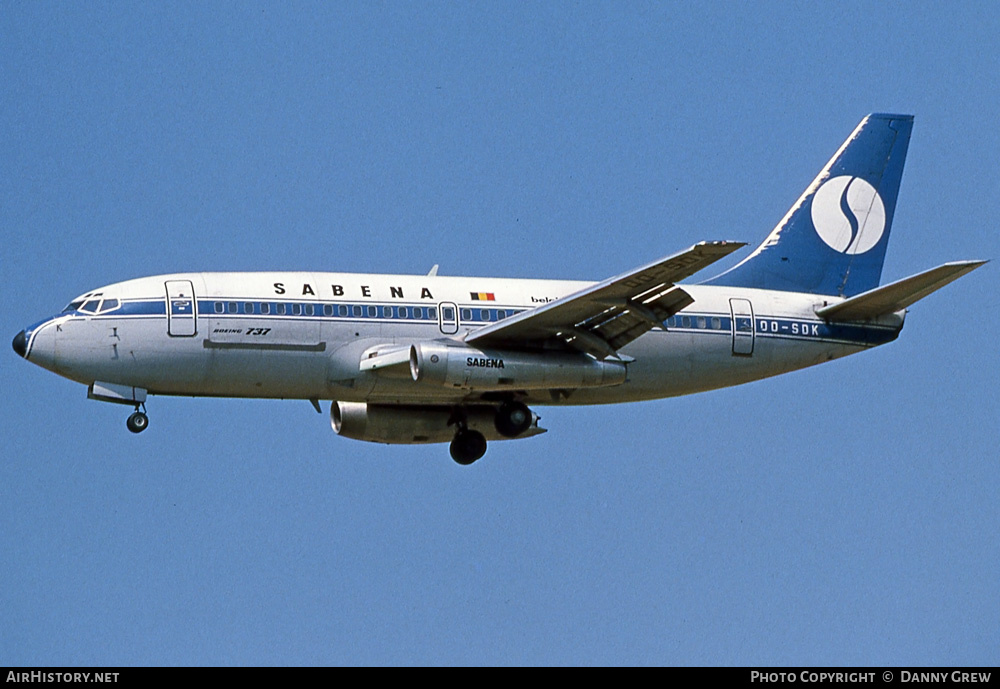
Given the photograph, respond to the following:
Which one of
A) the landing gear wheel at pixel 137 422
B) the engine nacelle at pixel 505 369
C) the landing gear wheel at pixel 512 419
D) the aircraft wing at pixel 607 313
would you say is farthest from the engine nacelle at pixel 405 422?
the landing gear wheel at pixel 137 422

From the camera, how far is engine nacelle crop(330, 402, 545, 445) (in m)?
44.7

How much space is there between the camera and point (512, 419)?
4372 cm

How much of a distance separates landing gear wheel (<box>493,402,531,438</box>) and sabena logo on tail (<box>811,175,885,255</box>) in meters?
10.1

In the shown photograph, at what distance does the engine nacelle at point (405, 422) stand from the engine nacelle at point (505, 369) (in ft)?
10.7

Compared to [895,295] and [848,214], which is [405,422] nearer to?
[895,295]

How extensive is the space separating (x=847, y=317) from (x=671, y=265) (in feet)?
30.2

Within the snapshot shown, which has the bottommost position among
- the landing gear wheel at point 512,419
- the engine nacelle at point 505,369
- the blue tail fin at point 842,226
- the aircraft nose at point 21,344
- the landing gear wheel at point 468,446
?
the landing gear wheel at point 468,446

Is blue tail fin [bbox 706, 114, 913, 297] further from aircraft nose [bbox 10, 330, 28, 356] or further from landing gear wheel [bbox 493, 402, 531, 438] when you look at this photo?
aircraft nose [bbox 10, 330, 28, 356]

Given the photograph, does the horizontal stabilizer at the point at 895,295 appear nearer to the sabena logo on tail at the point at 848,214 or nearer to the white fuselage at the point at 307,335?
the white fuselage at the point at 307,335

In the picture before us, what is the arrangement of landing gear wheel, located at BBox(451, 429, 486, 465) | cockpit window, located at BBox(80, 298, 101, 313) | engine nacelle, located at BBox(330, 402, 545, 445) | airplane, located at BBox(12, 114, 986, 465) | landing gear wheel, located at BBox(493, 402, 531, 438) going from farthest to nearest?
1. landing gear wheel, located at BBox(451, 429, 486, 465)
2. engine nacelle, located at BBox(330, 402, 545, 445)
3. landing gear wheel, located at BBox(493, 402, 531, 438)
4. cockpit window, located at BBox(80, 298, 101, 313)
5. airplane, located at BBox(12, 114, 986, 465)

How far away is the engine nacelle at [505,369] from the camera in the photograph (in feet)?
132

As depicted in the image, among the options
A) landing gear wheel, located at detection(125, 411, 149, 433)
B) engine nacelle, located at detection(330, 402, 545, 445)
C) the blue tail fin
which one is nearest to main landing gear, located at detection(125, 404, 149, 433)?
landing gear wheel, located at detection(125, 411, 149, 433)
